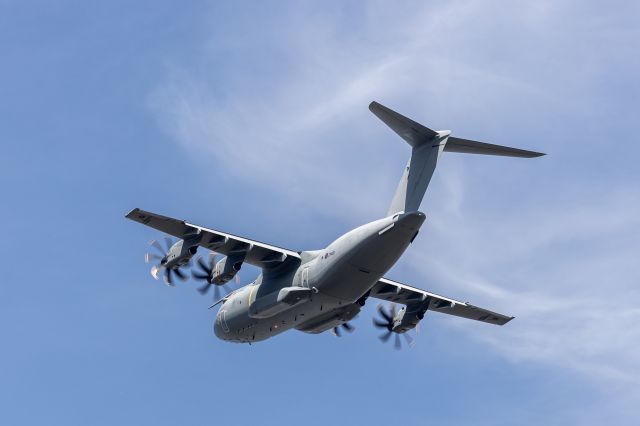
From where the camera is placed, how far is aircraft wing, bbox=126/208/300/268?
1543 inches

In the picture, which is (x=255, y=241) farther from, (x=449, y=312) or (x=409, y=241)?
(x=449, y=312)

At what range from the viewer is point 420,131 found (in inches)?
1457

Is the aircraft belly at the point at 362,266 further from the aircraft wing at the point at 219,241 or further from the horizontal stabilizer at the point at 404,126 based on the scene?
the horizontal stabilizer at the point at 404,126

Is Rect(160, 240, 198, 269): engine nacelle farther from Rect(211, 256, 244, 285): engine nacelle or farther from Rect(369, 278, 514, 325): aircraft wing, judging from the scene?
Rect(369, 278, 514, 325): aircraft wing

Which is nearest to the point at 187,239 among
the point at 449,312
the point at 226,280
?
the point at 226,280

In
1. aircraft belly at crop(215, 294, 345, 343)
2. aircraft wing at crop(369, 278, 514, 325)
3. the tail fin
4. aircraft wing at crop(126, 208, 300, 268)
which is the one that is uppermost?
the tail fin

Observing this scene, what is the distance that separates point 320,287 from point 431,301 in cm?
789

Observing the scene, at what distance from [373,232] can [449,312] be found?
10939 millimetres

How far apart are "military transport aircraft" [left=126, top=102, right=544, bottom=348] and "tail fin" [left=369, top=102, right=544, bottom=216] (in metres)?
0.03

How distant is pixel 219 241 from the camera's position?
131 feet

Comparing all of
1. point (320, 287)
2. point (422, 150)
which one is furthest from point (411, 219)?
point (320, 287)

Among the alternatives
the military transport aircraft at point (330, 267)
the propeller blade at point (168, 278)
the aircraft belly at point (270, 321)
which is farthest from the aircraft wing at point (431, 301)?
the propeller blade at point (168, 278)

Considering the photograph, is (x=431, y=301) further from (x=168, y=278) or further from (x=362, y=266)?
(x=168, y=278)

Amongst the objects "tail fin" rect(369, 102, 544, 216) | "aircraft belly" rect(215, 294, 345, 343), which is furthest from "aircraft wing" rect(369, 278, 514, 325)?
"tail fin" rect(369, 102, 544, 216)
